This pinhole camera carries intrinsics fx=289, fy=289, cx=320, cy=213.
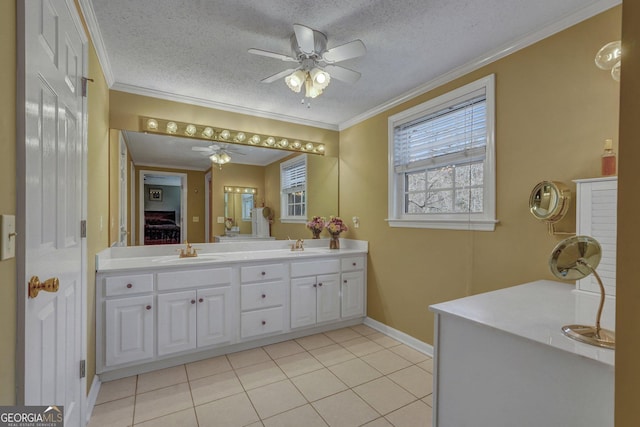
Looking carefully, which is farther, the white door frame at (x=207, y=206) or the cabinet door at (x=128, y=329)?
the white door frame at (x=207, y=206)

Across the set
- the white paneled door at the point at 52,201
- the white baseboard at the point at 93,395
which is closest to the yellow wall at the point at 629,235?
Answer: the white paneled door at the point at 52,201

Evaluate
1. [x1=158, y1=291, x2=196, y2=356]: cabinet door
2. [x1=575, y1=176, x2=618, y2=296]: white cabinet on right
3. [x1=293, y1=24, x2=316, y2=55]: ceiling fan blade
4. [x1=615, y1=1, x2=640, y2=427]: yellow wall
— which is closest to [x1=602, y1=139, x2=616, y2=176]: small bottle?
[x1=575, y1=176, x2=618, y2=296]: white cabinet on right

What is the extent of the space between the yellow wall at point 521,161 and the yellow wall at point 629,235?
1347 millimetres

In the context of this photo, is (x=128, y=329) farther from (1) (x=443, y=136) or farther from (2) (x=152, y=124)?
(1) (x=443, y=136)

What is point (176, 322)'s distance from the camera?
2.38m

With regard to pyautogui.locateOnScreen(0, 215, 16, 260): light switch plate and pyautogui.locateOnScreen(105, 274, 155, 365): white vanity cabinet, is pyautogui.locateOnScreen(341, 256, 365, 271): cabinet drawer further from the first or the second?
pyautogui.locateOnScreen(0, 215, 16, 260): light switch plate

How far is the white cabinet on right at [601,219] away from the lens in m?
1.42

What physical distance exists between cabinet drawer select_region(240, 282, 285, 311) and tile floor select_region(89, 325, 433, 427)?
0.43 metres

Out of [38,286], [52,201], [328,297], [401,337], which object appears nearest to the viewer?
[38,286]

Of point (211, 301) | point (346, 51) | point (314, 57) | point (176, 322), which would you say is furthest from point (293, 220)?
point (346, 51)

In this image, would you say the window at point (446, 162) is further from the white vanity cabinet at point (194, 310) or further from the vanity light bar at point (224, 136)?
the white vanity cabinet at point (194, 310)

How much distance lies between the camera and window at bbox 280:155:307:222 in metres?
3.62

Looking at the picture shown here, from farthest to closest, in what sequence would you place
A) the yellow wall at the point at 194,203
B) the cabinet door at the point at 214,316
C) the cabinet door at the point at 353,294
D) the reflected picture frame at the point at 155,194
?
1. the cabinet door at the point at 353,294
2. the yellow wall at the point at 194,203
3. the reflected picture frame at the point at 155,194
4. the cabinet door at the point at 214,316

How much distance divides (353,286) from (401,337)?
72 centimetres
